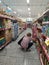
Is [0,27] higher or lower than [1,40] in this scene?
higher

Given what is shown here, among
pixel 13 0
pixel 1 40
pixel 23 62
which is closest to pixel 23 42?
pixel 1 40

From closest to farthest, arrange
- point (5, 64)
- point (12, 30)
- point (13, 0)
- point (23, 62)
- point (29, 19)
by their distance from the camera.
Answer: point (5, 64)
point (23, 62)
point (12, 30)
point (13, 0)
point (29, 19)

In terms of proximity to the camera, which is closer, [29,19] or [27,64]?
[27,64]

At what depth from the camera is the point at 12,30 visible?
34.2 feet

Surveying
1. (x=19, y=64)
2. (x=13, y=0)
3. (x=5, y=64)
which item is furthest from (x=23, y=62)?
(x=13, y=0)

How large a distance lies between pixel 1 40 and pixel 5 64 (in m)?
2.63

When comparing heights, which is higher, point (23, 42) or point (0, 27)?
point (0, 27)

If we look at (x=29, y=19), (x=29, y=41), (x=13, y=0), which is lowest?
(x=29, y=19)

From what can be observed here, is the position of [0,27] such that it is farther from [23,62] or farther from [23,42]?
[23,62]

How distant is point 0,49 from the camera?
7.12 meters

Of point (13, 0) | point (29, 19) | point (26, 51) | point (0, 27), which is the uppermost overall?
point (13, 0)

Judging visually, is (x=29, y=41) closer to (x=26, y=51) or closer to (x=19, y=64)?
(x=26, y=51)

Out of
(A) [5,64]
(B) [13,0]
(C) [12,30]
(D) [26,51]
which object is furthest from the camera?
(B) [13,0]

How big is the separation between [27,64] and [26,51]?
2.05 m
